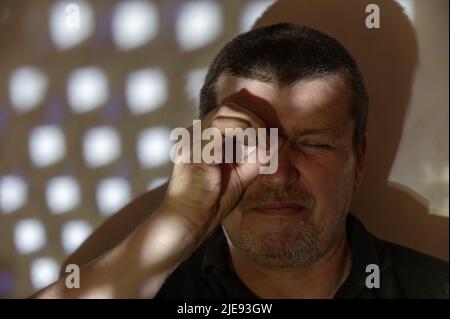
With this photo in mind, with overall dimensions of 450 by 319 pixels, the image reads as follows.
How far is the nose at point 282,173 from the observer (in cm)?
107

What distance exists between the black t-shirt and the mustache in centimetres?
16

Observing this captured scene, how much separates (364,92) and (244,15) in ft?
1.12

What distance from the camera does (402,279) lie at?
1160 mm

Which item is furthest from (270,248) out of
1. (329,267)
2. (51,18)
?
(51,18)

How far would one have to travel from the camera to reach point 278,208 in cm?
109

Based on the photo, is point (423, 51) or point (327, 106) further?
point (423, 51)

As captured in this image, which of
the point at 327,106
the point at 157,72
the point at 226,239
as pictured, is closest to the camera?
the point at 327,106

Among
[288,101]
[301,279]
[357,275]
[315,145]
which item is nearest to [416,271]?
[357,275]

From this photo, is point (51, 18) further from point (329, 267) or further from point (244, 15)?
point (329, 267)

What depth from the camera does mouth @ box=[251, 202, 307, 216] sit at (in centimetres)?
109

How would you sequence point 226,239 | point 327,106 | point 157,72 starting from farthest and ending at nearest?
point 157,72, point 226,239, point 327,106

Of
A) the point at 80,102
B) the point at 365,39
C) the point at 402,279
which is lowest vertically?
the point at 402,279

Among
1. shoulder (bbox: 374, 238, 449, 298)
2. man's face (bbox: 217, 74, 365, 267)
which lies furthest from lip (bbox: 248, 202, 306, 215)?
shoulder (bbox: 374, 238, 449, 298)

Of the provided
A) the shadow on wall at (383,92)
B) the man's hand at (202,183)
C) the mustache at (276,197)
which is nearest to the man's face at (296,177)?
the mustache at (276,197)
